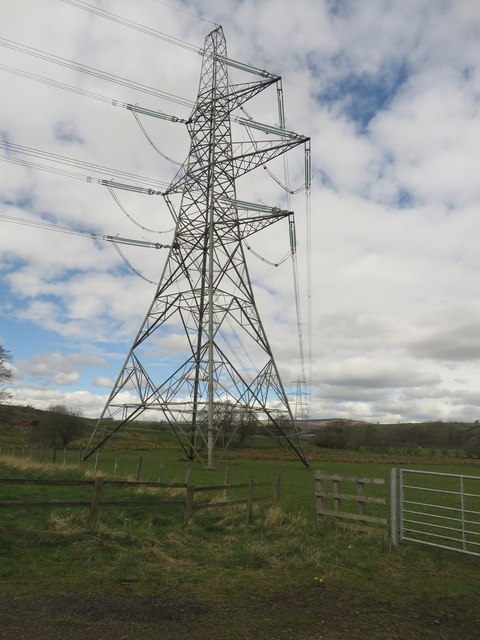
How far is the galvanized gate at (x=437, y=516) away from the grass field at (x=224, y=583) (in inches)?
21.0

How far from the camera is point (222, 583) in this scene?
8344 mm

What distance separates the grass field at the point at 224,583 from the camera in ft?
21.3

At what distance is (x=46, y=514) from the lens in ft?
41.3

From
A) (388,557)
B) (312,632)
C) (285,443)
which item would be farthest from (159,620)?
(285,443)

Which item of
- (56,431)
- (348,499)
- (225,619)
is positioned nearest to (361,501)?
(348,499)

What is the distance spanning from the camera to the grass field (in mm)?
6496

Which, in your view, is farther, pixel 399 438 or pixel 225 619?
pixel 399 438

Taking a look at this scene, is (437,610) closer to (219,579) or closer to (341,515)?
(219,579)

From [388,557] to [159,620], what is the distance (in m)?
5.85

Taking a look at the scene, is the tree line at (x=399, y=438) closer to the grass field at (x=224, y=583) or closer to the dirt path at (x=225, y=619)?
the grass field at (x=224, y=583)

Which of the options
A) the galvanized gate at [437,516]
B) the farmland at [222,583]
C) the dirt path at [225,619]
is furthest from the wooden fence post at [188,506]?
the galvanized gate at [437,516]

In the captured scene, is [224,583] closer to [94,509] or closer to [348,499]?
[94,509]

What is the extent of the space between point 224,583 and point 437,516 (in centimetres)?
444

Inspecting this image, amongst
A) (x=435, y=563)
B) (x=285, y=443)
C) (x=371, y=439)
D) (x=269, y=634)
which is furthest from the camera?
(x=371, y=439)
